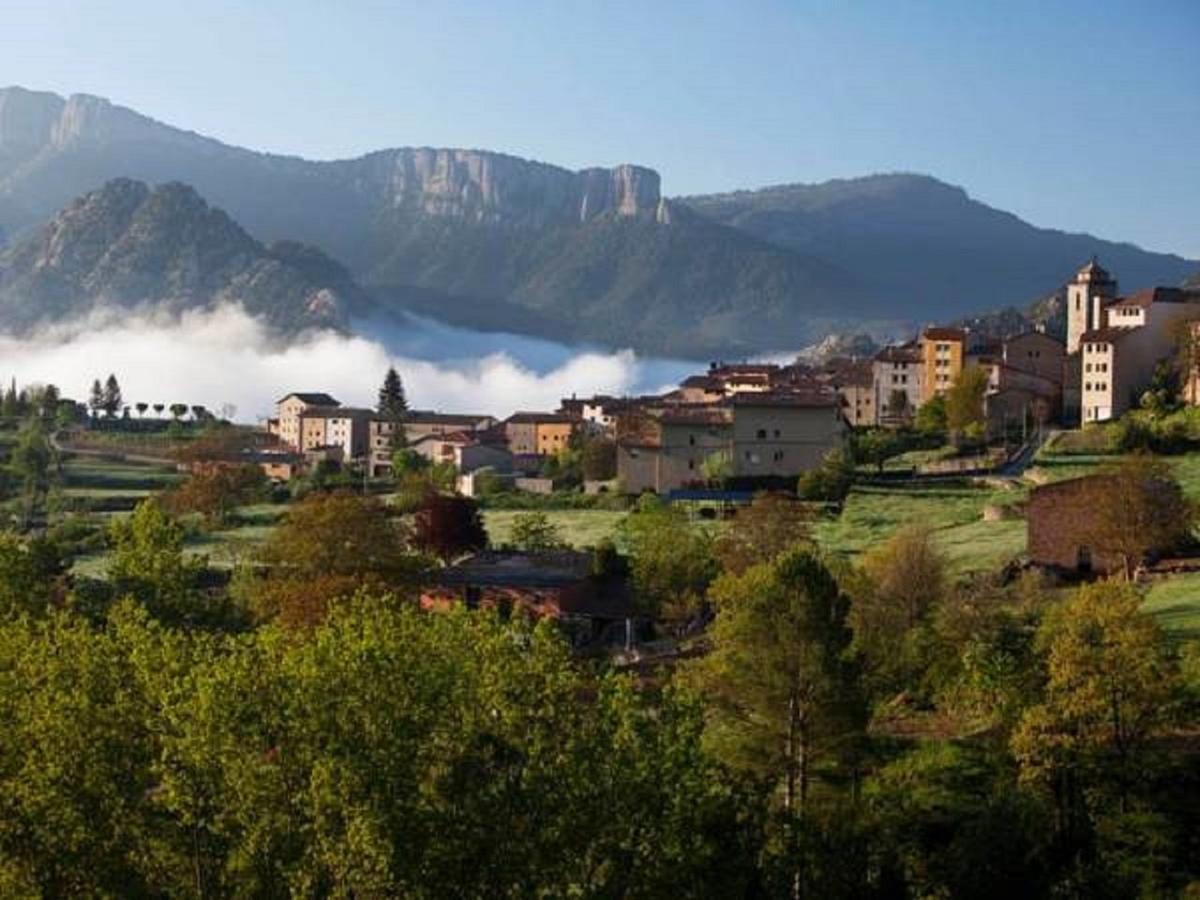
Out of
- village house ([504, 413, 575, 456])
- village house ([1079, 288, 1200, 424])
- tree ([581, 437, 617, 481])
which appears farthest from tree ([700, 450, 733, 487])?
village house ([504, 413, 575, 456])

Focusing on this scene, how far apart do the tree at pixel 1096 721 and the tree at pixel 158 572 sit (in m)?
25.0

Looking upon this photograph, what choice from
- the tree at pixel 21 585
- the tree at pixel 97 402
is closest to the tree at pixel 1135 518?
the tree at pixel 21 585

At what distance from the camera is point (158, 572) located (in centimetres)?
4447

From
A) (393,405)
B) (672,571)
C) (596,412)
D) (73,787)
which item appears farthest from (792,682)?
(393,405)

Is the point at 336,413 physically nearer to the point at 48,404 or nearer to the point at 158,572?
the point at 48,404

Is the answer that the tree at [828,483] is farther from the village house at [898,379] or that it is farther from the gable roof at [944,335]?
the village house at [898,379]

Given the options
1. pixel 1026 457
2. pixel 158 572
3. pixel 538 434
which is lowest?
pixel 158 572

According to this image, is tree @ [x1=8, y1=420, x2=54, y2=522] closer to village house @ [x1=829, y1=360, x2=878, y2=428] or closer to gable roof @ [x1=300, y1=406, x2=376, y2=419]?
gable roof @ [x1=300, y1=406, x2=376, y2=419]

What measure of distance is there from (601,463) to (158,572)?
39.2 meters

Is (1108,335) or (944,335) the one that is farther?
(944,335)

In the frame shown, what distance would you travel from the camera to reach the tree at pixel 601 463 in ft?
268

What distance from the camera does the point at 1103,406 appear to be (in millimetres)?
75500

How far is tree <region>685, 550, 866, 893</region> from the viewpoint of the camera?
78.3ft

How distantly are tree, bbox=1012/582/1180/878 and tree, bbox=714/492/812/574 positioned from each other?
19.3m
